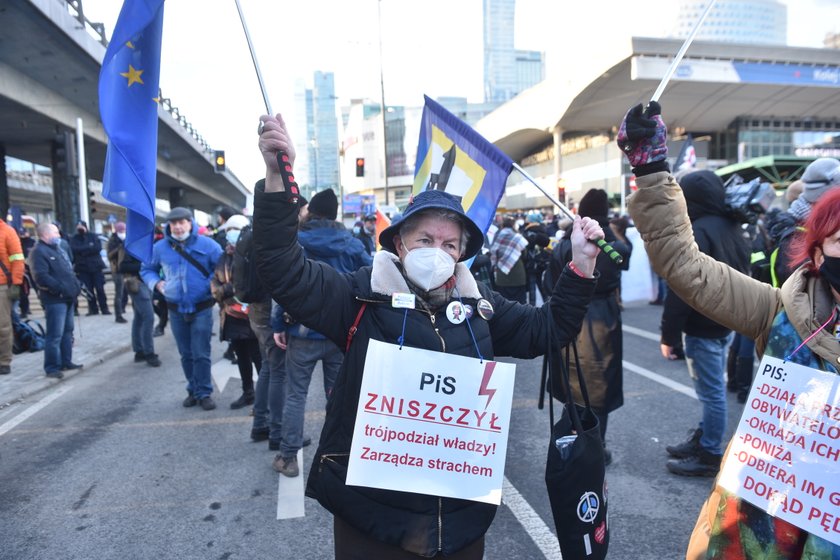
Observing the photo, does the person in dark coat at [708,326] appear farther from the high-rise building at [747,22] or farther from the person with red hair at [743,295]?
the high-rise building at [747,22]

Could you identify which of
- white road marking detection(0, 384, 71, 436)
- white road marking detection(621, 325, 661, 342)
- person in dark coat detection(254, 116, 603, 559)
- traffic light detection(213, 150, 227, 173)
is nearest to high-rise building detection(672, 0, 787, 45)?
traffic light detection(213, 150, 227, 173)

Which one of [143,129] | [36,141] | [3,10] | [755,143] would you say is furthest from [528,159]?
[143,129]

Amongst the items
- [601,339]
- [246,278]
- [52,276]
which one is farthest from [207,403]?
[601,339]

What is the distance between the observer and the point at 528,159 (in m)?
61.9

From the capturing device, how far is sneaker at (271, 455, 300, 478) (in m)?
3.96

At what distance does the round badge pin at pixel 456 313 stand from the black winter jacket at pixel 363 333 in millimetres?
27

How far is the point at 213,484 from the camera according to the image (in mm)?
3865

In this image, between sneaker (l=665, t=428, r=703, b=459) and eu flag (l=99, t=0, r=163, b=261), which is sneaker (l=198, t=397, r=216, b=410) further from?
sneaker (l=665, t=428, r=703, b=459)

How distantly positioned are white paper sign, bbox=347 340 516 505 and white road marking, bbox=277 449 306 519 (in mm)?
1959

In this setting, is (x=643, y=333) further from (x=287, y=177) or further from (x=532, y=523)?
(x=287, y=177)

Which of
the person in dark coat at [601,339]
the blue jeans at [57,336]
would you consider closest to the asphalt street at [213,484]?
the person in dark coat at [601,339]

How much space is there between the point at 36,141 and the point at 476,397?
25.0 m

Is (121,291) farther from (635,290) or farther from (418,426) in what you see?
(418,426)

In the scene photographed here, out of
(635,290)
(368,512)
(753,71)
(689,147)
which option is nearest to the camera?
(368,512)
